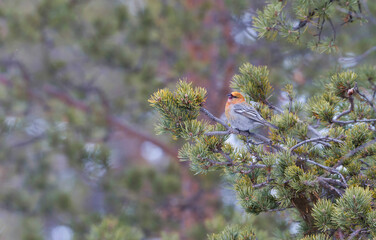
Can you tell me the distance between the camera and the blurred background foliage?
4.29 metres

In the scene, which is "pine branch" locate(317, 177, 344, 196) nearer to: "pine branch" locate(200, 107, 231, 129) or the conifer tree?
the conifer tree

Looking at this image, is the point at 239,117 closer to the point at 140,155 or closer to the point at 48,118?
the point at 48,118

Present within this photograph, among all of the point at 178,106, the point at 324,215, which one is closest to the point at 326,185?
the point at 324,215

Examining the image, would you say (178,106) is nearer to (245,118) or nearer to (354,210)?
(245,118)

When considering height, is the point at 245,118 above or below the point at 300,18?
below

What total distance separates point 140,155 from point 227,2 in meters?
4.56

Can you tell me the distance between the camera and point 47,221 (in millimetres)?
4699

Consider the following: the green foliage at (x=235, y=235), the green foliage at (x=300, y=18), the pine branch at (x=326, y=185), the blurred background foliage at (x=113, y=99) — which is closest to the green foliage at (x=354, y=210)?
the pine branch at (x=326, y=185)

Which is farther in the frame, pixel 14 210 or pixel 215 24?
pixel 215 24

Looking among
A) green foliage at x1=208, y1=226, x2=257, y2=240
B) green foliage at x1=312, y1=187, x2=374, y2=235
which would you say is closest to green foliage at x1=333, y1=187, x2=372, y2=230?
green foliage at x1=312, y1=187, x2=374, y2=235

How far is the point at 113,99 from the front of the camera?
5.11m

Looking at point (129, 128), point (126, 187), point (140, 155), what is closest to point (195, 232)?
point (126, 187)

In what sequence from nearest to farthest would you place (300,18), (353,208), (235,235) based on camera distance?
1. (353,208)
2. (235,235)
3. (300,18)

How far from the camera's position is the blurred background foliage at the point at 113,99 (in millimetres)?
4293
